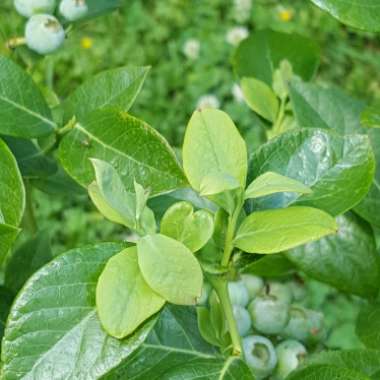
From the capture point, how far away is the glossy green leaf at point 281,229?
0.50m

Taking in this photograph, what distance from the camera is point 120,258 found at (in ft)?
1.62

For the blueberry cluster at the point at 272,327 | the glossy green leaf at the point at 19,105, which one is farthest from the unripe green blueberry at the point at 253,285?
the glossy green leaf at the point at 19,105

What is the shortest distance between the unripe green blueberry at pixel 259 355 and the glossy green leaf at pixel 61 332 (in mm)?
211

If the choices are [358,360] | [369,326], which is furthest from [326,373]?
[369,326]

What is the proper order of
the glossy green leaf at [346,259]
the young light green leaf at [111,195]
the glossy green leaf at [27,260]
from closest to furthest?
the young light green leaf at [111,195]
the glossy green leaf at [346,259]
the glossy green leaf at [27,260]

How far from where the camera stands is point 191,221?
0.51m

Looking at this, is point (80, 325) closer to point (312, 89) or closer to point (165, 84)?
point (312, 89)

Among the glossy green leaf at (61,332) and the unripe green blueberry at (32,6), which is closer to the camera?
the glossy green leaf at (61,332)

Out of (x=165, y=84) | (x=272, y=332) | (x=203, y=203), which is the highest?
(x=203, y=203)

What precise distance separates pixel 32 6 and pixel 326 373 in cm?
41

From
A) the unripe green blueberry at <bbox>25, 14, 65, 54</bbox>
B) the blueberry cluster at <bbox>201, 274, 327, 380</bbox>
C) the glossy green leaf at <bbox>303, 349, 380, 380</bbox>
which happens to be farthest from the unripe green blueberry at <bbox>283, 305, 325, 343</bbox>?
the unripe green blueberry at <bbox>25, 14, 65, 54</bbox>

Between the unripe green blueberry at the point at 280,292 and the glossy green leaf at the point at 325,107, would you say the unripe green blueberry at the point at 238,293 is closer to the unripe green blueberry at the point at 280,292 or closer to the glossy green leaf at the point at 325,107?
the unripe green blueberry at the point at 280,292

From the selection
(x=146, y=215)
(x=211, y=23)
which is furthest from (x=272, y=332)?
(x=211, y=23)

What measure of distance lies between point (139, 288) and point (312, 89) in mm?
341
